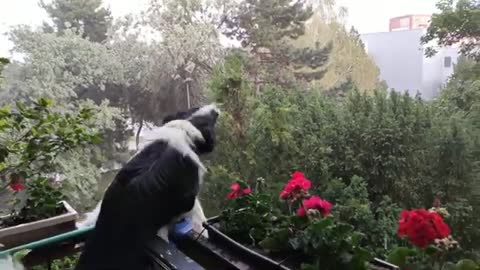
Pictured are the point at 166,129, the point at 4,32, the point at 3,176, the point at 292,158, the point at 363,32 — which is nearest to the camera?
the point at 166,129

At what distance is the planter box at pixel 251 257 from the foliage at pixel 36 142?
1.66 ft

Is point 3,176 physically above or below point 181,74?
below

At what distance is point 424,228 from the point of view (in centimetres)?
64

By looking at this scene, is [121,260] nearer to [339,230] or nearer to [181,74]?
[339,230]

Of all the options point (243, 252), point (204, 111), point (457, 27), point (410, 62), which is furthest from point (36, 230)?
point (457, 27)

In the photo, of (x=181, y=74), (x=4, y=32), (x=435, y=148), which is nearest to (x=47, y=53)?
(x=4, y=32)

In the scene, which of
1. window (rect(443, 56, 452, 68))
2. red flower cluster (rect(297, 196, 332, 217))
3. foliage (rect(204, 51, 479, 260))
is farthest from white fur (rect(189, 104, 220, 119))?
window (rect(443, 56, 452, 68))

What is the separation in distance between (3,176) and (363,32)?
4.89 feet

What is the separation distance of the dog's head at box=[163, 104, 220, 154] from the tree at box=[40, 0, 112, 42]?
1.13 meters

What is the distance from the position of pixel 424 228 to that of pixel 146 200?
0.66 metres

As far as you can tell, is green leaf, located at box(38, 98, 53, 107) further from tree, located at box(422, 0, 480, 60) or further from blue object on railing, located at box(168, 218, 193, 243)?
tree, located at box(422, 0, 480, 60)

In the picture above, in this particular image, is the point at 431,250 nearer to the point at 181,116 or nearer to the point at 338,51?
the point at 181,116

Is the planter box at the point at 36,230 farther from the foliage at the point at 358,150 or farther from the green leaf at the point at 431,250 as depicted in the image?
the green leaf at the point at 431,250

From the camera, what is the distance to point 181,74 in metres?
2.10
